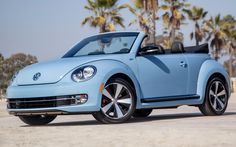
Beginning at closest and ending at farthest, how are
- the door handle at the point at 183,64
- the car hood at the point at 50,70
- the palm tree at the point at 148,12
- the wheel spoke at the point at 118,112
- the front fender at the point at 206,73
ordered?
the car hood at the point at 50,70, the wheel spoke at the point at 118,112, the door handle at the point at 183,64, the front fender at the point at 206,73, the palm tree at the point at 148,12

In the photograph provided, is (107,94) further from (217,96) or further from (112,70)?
(217,96)

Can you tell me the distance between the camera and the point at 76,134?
25.5ft

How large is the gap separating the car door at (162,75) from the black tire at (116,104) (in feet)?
1.29

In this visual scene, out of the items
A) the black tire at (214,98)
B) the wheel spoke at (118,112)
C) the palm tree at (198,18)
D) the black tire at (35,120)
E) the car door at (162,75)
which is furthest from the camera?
the palm tree at (198,18)

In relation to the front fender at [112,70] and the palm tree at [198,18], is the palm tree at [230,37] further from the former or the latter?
the front fender at [112,70]

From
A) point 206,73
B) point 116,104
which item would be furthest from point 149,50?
point 206,73

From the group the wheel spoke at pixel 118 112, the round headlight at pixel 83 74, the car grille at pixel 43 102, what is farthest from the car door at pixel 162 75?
the car grille at pixel 43 102

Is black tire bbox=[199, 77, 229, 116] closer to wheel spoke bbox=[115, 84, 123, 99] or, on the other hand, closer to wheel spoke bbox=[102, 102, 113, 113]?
wheel spoke bbox=[115, 84, 123, 99]

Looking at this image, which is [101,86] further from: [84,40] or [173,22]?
[173,22]

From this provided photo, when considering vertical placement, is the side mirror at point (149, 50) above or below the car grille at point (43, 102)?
above

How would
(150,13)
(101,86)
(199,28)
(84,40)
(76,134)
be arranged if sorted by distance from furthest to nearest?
(199,28), (150,13), (84,40), (101,86), (76,134)

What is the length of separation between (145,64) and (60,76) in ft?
5.11

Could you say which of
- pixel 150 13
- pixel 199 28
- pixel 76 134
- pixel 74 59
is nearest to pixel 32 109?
pixel 74 59

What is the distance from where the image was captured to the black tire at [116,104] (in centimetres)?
940
